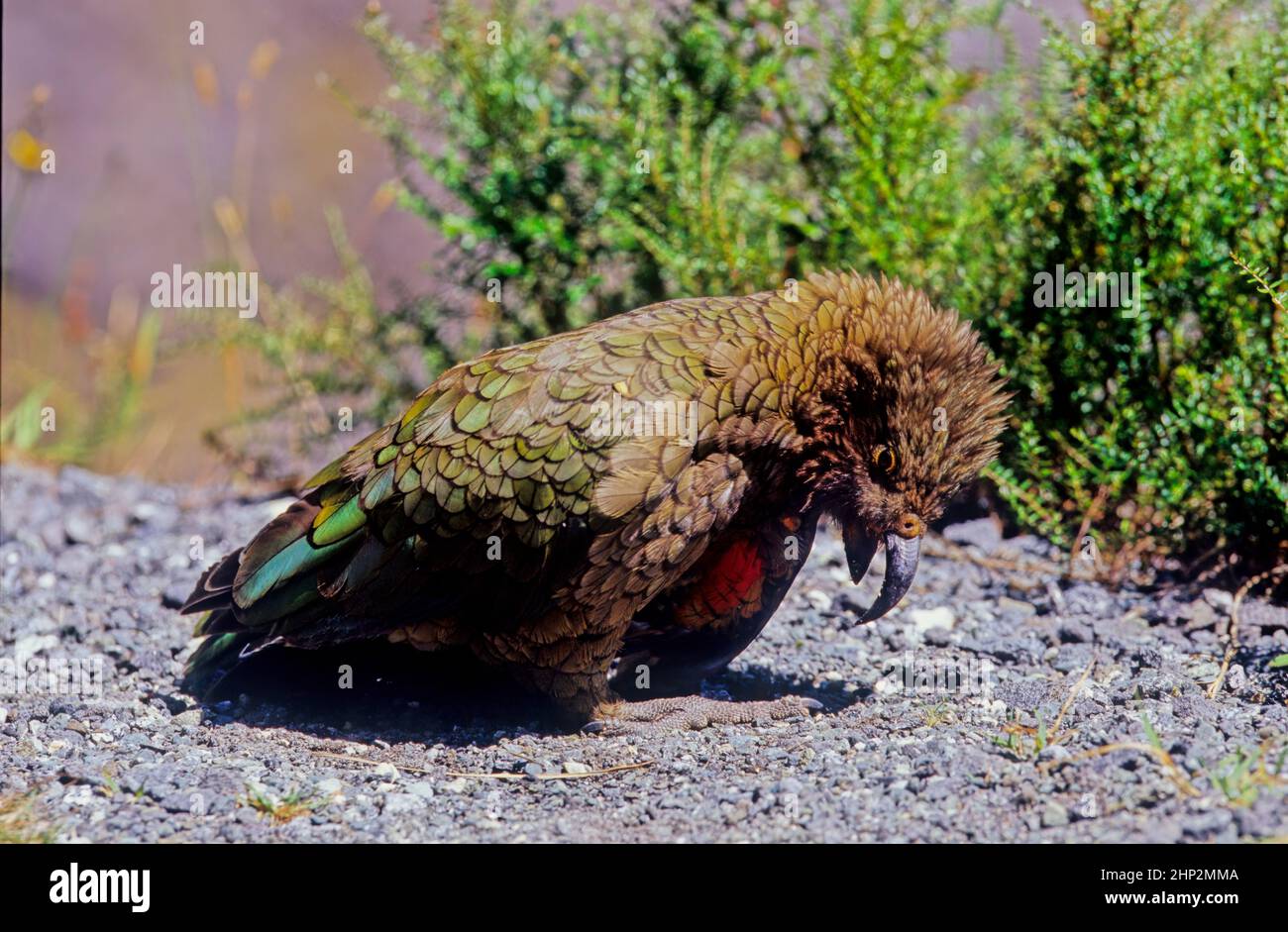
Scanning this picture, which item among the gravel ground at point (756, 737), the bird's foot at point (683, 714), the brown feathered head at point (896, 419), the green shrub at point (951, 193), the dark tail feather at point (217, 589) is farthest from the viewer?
the green shrub at point (951, 193)

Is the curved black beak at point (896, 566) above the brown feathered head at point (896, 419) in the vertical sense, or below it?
below

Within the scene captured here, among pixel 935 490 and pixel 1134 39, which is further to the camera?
pixel 1134 39

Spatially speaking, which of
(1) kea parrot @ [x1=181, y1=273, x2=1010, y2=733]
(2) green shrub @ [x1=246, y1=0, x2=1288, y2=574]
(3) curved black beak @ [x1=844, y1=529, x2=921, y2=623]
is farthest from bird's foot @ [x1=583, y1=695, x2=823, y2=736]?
(2) green shrub @ [x1=246, y1=0, x2=1288, y2=574]

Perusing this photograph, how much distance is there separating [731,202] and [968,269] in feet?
4.07

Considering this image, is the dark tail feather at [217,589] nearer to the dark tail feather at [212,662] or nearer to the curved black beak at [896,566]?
the dark tail feather at [212,662]

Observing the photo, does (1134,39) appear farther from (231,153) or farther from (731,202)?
(231,153)

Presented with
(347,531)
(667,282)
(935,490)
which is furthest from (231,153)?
(935,490)

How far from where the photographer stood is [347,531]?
4008 mm

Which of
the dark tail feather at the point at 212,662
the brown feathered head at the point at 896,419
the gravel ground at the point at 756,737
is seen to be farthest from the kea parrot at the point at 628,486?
the gravel ground at the point at 756,737

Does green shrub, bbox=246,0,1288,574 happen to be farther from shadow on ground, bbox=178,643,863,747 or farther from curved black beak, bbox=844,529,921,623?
shadow on ground, bbox=178,643,863,747

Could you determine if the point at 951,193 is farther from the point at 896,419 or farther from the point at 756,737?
the point at 756,737

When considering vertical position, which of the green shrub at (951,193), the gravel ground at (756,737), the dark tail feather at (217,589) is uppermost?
the green shrub at (951,193)

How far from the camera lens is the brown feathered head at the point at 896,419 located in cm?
386

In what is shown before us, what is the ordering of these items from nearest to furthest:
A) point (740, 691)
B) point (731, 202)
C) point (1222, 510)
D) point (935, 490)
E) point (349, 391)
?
point (935, 490), point (740, 691), point (1222, 510), point (731, 202), point (349, 391)
